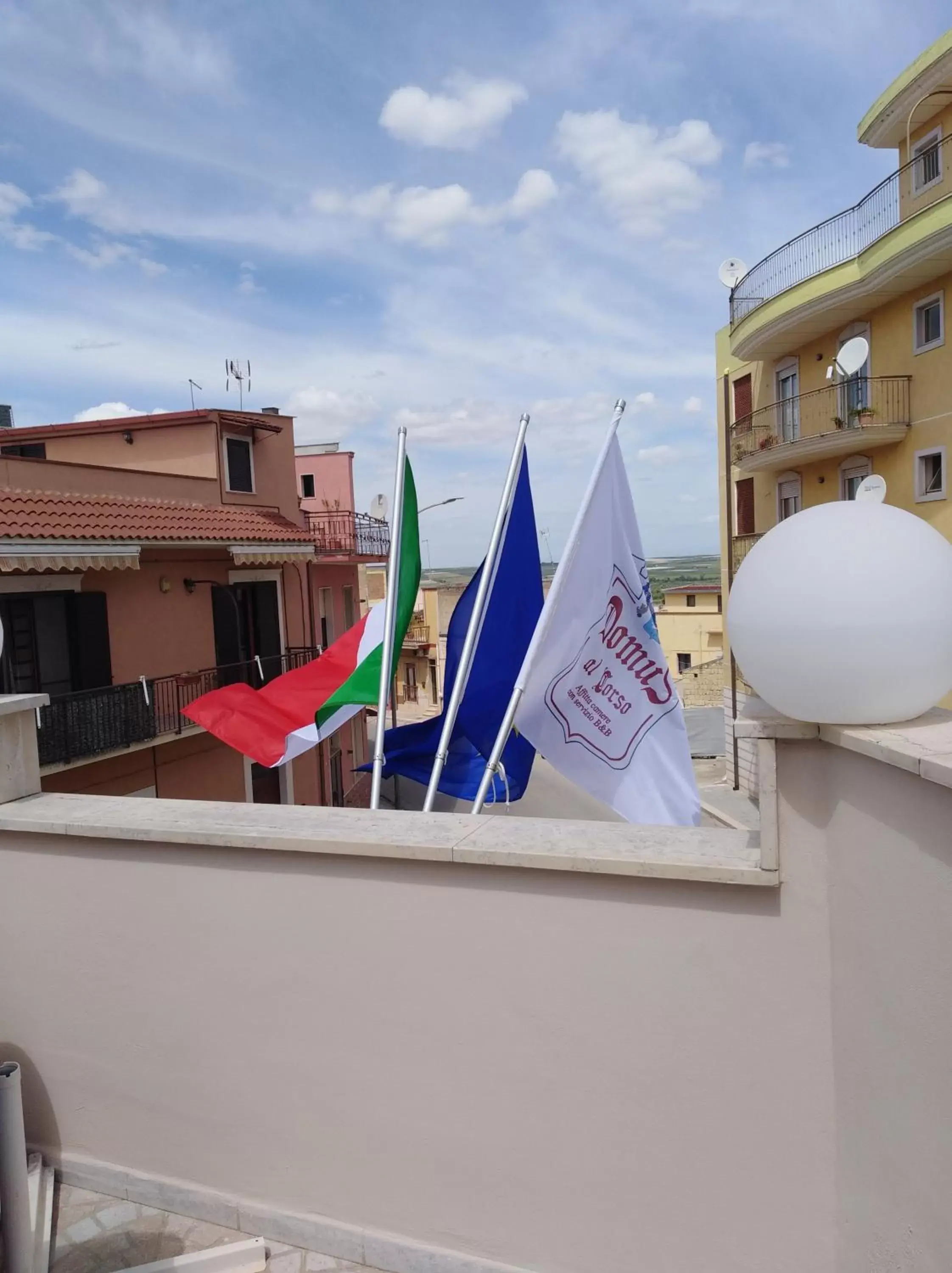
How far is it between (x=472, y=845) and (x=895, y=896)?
1544 mm

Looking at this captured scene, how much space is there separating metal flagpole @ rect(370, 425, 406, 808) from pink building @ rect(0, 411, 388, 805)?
703 centimetres

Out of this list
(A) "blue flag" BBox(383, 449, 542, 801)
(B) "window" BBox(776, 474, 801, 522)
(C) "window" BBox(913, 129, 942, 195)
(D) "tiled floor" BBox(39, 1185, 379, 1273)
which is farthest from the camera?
(B) "window" BBox(776, 474, 801, 522)

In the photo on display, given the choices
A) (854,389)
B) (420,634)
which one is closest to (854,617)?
(854,389)

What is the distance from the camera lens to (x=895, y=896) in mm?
2807

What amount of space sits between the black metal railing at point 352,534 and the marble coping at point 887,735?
18861 mm

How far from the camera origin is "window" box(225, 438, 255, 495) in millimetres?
18641

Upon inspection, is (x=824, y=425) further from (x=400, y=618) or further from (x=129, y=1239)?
(x=129, y=1239)

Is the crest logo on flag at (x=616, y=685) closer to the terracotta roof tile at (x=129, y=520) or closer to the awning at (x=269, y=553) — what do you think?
the terracotta roof tile at (x=129, y=520)

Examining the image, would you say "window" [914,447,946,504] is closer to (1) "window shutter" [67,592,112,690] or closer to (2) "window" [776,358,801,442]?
(2) "window" [776,358,801,442]

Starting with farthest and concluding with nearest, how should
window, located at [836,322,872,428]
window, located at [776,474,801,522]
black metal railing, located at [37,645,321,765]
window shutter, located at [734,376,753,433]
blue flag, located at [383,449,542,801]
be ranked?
window shutter, located at [734,376,753,433], window, located at [776,474,801,522], window, located at [836,322,872,428], black metal railing, located at [37,645,321,765], blue flag, located at [383,449,542,801]

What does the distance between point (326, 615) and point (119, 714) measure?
873cm

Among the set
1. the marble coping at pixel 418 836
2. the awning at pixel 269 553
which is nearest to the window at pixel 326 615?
the awning at pixel 269 553

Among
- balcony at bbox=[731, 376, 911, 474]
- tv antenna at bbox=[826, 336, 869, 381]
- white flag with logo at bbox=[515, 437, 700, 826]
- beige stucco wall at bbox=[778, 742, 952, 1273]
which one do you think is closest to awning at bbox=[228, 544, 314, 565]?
tv antenna at bbox=[826, 336, 869, 381]

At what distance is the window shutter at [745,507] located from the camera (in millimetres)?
24703
